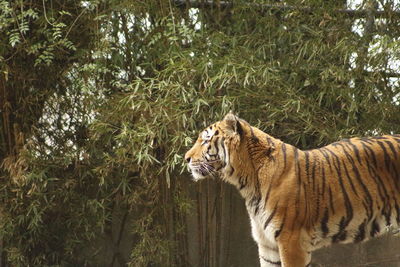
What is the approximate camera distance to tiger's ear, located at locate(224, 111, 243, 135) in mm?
3949

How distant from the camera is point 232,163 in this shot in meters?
3.99

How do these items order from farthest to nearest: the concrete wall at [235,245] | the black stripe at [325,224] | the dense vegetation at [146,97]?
the concrete wall at [235,245] → the dense vegetation at [146,97] → the black stripe at [325,224]

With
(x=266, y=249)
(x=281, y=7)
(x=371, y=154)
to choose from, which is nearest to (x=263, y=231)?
(x=266, y=249)

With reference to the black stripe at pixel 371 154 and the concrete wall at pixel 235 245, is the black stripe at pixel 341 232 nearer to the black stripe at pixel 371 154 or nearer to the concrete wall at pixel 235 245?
the black stripe at pixel 371 154

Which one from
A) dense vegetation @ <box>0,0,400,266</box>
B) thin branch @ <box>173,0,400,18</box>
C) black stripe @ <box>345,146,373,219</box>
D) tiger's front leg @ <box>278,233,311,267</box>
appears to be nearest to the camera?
tiger's front leg @ <box>278,233,311,267</box>

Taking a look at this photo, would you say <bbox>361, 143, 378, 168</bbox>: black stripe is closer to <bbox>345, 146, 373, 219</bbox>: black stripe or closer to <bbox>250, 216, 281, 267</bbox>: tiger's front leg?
<bbox>345, 146, 373, 219</bbox>: black stripe

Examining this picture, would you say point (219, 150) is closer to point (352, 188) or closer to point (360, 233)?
point (352, 188)

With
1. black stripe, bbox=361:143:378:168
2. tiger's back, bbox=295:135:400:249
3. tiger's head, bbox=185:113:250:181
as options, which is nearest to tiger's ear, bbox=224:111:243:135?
tiger's head, bbox=185:113:250:181

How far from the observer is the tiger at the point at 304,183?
386 cm

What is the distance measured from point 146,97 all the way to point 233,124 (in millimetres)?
1051

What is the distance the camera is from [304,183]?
3932 millimetres

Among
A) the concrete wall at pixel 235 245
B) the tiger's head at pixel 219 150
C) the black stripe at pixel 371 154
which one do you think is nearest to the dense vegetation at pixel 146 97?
the concrete wall at pixel 235 245

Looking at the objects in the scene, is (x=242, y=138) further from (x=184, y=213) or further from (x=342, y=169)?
(x=184, y=213)

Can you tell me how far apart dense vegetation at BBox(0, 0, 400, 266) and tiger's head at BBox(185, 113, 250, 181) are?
22.1 inches
